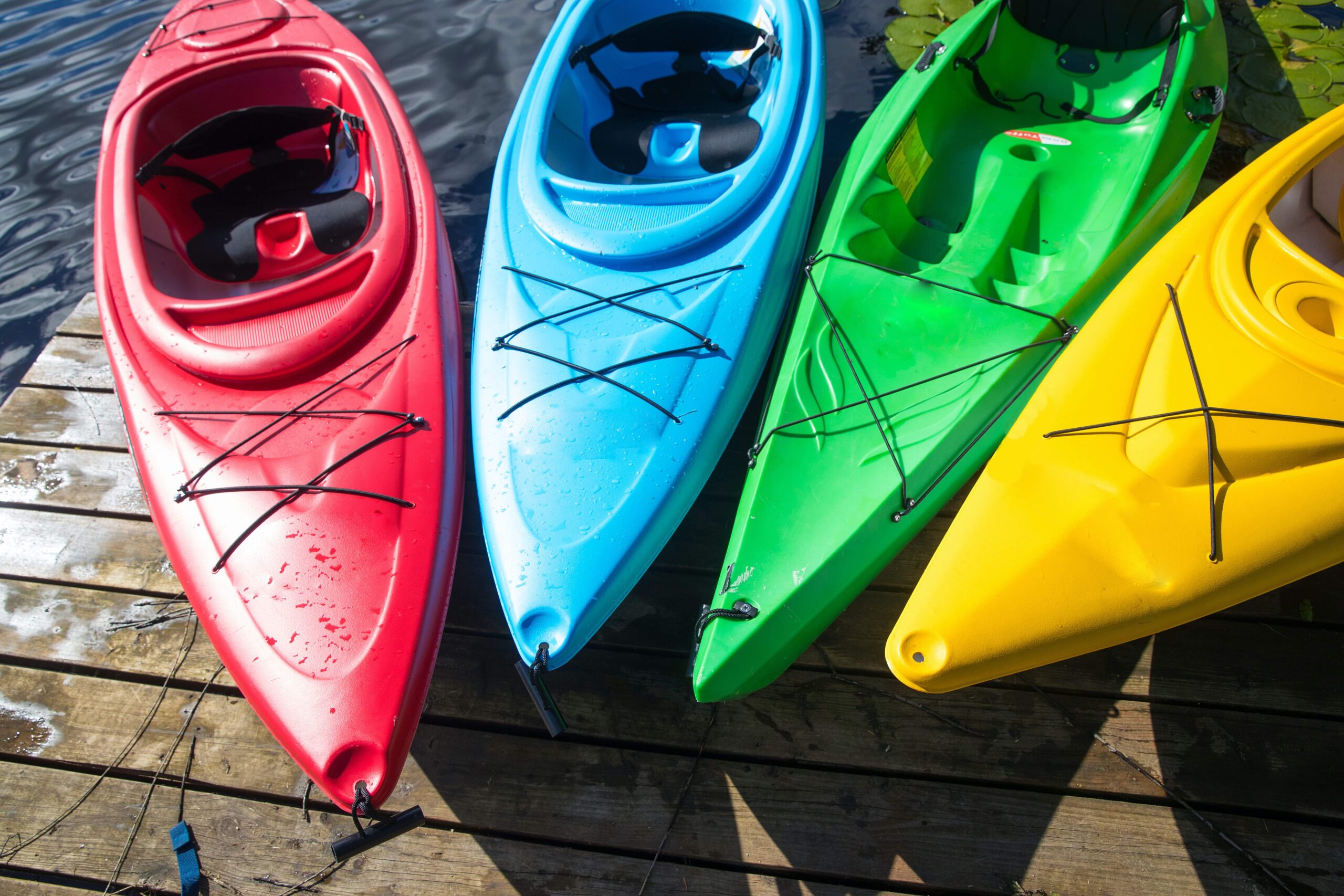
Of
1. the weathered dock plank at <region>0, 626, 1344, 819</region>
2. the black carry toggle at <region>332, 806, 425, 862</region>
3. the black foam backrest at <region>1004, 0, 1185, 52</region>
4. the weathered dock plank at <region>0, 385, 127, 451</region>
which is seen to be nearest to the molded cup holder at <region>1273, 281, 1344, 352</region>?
the weathered dock plank at <region>0, 626, 1344, 819</region>

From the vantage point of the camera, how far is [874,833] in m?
1.80

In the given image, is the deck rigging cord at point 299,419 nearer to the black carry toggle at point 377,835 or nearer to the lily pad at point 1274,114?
the black carry toggle at point 377,835

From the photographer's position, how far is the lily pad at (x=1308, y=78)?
329 centimetres

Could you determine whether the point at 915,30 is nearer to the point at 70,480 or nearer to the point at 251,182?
the point at 251,182

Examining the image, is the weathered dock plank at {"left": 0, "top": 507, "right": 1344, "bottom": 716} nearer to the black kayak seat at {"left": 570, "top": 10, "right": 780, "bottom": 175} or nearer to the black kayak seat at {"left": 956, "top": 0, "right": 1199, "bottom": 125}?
the black kayak seat at {"left": 570, "top": 10, "right": 780, "bottom": 175}

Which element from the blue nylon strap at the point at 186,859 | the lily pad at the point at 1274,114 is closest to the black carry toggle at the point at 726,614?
the blue nylon strap at the point at 186,859

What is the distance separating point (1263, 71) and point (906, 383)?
9.24 feet

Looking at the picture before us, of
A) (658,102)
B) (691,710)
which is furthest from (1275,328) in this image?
(658,102)

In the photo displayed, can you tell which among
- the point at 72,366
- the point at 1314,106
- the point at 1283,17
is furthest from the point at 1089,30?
the point at 72,366

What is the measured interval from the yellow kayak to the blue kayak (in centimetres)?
72

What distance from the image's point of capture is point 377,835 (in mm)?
1535

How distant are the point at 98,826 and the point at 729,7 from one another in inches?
142

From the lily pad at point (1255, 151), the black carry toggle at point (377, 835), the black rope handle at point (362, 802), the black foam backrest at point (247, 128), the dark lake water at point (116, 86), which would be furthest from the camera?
the dark lake water at point (116, 86)

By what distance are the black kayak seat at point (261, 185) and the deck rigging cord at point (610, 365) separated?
846 mm
